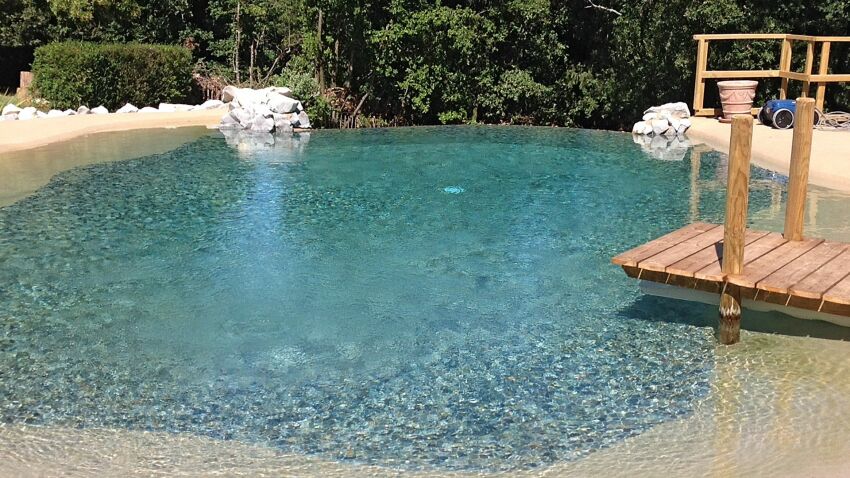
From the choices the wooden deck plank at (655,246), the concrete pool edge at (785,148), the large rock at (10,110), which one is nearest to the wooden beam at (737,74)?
the concrete pool edge at (785,148)

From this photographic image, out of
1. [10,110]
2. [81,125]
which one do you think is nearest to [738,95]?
[81,125]

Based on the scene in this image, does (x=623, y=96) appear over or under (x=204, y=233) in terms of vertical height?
over

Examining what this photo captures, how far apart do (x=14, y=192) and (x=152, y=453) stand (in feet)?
23.0

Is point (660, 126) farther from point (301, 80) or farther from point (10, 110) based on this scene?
point (10, 110)

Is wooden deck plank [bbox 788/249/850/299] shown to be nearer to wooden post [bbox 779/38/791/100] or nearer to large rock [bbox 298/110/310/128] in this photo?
wooden post [bbox 779/38/791/100]

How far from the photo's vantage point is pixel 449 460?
15.3 ft

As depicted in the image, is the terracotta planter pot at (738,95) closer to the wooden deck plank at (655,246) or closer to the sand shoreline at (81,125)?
the wooden deck plank at (655,246)

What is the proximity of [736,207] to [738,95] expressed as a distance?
10.2 meters

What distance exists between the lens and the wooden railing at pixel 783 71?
1434 centimetres

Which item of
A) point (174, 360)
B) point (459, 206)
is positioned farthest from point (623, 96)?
point (174, 360)

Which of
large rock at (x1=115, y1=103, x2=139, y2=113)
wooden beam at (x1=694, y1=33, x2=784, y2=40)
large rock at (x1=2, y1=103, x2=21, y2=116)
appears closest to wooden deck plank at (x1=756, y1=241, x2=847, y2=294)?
wooden beam at (x1=694, y1=33, x2=784, y2=40)

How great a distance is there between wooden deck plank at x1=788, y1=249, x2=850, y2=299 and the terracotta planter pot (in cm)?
945

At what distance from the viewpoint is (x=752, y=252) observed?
6.38 meters

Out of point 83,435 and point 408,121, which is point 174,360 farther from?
point 408,121
